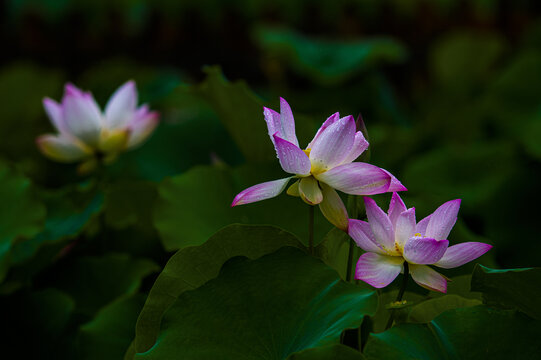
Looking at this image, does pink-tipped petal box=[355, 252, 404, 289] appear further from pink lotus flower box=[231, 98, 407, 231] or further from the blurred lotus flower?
the blurred lotus flower

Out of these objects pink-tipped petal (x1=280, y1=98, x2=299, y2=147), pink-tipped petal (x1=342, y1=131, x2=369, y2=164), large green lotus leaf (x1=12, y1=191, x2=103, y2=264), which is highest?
pink-tipped petal (x1=280, y1=98, x2=299, y2=147)

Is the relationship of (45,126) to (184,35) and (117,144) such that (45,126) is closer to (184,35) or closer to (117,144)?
(184,35)

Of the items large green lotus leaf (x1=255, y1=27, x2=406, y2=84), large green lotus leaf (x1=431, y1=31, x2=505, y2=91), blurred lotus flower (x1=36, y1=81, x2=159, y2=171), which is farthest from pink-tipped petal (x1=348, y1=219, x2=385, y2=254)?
large green lotus leaf (x1=431, y1=31, x2=505, y2=91)

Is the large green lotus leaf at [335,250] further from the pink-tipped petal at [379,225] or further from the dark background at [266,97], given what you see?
the dark background at [266,97]

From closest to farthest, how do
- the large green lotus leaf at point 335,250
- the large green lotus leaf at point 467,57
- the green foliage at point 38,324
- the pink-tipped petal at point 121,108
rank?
the large green lotus leaf at point 335,250 → the green foliage at point 38,324 → the pink-tipped petal at point 121,108 → the large green lotus leaf at point 467,57

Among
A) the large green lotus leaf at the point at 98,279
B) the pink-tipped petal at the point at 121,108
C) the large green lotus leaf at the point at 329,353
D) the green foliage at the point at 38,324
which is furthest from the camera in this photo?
the pink-tipped petal at the point at 121,108

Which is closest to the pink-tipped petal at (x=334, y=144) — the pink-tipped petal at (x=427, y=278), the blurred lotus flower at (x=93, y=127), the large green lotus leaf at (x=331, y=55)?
the pink-tipped petal at (x=427, y=278)

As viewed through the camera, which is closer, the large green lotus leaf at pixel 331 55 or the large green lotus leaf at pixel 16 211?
the large green lotus leaf at pixel 16 211
